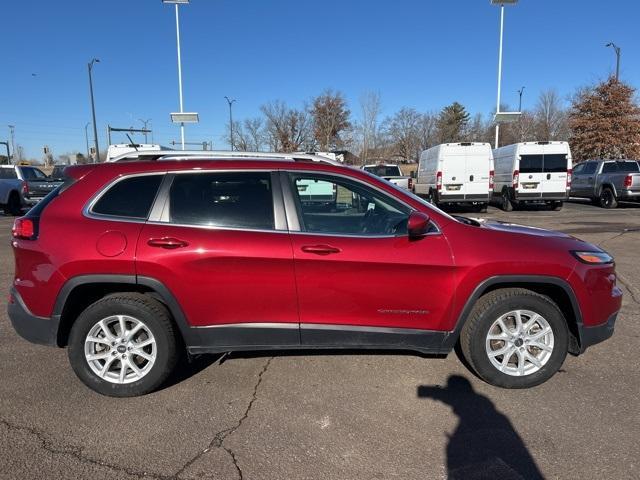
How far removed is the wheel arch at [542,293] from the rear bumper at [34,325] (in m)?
2.85

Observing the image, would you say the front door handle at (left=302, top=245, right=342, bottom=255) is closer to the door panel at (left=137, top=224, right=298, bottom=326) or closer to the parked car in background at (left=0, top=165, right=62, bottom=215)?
the door panel at (left=137, top=224, right=298, bottom=326)

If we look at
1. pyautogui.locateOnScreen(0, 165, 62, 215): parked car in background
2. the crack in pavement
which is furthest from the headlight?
pyautogui.locateOnScreen(0, 165, 62, 215): parked car in background

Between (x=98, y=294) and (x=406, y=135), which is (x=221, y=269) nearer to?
(x=98, y=294)

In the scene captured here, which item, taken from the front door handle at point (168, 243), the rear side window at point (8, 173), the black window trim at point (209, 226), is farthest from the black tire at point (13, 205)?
the front door handle at point (168, 243)

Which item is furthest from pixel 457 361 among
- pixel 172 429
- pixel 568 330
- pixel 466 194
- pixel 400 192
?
pixel 466 194

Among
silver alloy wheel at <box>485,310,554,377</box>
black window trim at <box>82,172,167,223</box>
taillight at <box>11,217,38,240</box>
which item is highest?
black window trim at <box>82,172,167,223</box>

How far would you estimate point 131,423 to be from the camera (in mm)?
3154

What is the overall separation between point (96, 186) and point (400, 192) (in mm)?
2261

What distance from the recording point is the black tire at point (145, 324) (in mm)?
3412

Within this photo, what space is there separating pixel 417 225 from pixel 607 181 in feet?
60.3

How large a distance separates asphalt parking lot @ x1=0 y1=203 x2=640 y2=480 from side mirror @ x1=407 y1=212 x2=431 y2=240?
1184 mm

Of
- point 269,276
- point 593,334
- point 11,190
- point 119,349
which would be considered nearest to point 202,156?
point 269,276

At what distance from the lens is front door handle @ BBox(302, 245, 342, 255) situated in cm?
334

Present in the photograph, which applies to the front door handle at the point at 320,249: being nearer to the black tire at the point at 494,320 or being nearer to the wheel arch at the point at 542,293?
the wheel arch at the point at 542,293
